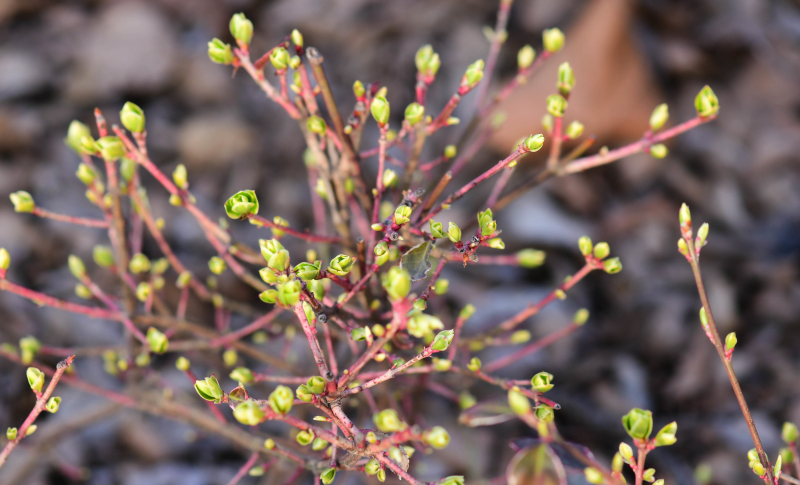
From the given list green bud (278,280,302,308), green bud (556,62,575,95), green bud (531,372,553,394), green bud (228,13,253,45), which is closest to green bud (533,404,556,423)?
green bud (531,372,553,394)

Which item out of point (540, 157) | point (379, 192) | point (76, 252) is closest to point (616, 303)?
point (540, 157)

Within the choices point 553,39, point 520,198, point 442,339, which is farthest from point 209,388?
point 520,198

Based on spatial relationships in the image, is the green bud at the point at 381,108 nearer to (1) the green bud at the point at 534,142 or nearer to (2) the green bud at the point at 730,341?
(1) the green bud at the point at 534,142

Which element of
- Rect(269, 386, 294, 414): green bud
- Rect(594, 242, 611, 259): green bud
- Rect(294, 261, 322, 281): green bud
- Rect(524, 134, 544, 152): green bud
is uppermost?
Rect(524, 134, 544, 152): green bud

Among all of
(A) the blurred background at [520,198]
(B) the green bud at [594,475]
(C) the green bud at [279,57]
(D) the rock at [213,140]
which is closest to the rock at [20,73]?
(A) the blurred background at [520,198]

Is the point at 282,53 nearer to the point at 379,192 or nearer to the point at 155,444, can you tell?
the point at 379,192

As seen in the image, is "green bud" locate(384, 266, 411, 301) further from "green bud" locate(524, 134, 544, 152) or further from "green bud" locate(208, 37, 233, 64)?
"green bud" locate(208, 37, 233, 64)
